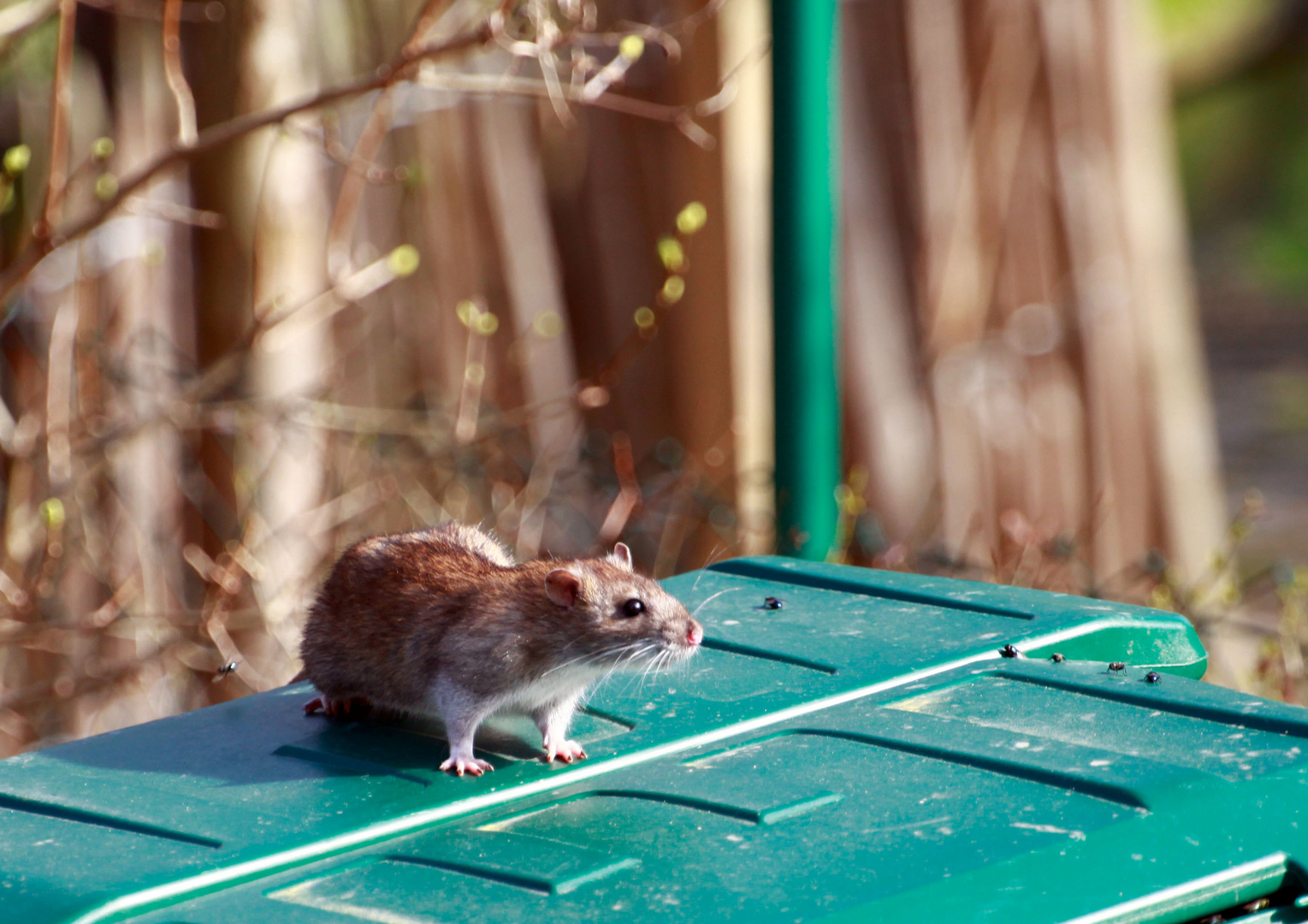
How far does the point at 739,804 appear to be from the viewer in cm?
213

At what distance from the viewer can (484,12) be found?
5746 millimetres

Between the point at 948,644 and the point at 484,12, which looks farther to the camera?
the point at 484,12

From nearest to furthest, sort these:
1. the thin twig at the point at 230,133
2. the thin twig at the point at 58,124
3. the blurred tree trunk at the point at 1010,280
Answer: the thin twig at the point at 58,124 → the thin twig at the point at 230,133 → the blurred tree trunk at the point at 1010,280

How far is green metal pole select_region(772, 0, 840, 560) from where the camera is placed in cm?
435

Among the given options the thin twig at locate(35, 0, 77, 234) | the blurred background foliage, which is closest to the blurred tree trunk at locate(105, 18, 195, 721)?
the blurred background foliage

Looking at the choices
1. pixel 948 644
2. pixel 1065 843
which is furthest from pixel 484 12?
pixel 1065 843

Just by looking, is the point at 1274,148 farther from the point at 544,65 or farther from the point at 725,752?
the point at 725,752

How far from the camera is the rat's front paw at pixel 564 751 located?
2391mm

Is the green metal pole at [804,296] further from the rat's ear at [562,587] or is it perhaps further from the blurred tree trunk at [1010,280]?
the rat's ear at [562,587]

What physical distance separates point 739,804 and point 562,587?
564mm

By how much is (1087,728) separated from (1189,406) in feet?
14.3

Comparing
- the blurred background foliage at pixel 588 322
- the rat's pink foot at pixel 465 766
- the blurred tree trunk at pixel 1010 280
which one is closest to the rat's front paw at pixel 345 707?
the rat's pink foot at pixel 465 766

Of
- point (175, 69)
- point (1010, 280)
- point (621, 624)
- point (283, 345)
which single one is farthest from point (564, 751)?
point (1010, 280)

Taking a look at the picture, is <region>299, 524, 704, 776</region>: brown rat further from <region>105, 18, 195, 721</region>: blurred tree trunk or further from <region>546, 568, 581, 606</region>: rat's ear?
<region>105, 18, 195, 721</region>: blurred tree trunk
